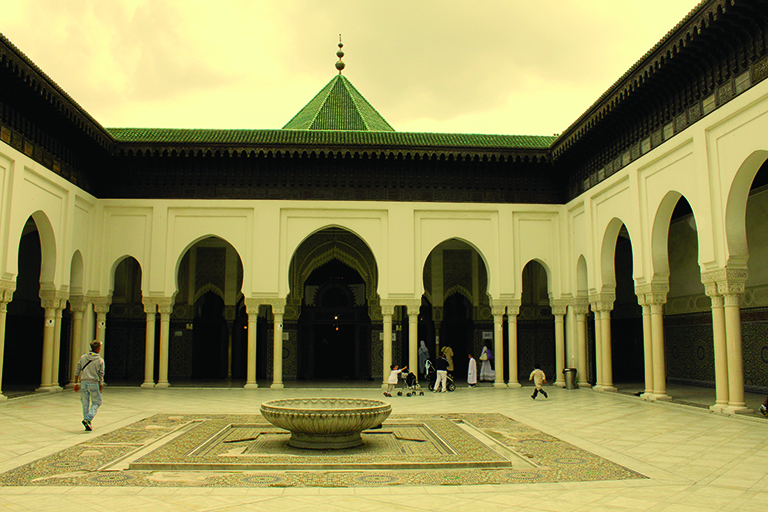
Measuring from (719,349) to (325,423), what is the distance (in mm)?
5692

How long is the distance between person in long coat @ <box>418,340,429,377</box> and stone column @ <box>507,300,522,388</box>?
5.97 ft

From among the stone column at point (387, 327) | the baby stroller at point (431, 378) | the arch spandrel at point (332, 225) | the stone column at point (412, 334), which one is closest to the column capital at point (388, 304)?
the stone column at point (387, 327)

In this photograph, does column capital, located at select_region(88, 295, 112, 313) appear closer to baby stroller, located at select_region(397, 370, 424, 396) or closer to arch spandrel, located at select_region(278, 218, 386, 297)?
arch spandrel, located at select_region(278, 218, 386, 297)

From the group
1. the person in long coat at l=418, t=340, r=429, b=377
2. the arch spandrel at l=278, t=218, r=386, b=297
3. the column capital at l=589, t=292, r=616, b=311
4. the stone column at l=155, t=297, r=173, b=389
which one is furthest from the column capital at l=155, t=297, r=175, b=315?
the column capital at l=589, t=292, r=616, b=311

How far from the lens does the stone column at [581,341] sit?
1252cm

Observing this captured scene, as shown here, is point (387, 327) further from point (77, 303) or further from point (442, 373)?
point (77, 303)

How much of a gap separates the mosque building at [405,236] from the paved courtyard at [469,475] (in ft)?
6.82

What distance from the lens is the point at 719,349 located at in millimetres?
8180

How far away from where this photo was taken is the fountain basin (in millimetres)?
5238

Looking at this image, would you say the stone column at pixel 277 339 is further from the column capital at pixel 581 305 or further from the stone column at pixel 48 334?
the column capital at pixel 581 305

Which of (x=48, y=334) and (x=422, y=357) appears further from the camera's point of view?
(x=422, y=357)

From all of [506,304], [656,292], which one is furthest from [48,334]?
[656,292]

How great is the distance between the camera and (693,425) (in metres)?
7.09

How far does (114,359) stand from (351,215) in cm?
699
